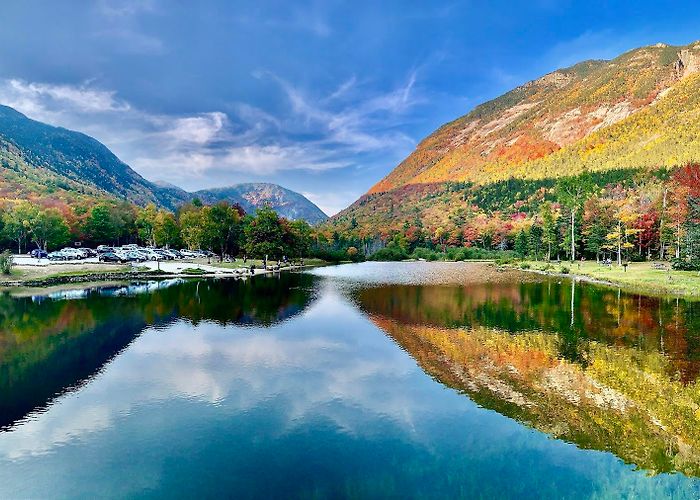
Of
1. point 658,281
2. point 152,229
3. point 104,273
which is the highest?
point 152,229

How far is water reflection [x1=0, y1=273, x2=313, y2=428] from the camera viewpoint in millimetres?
18578

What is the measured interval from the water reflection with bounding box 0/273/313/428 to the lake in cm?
19

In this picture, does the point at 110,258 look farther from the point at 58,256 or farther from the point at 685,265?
the point at 685,265

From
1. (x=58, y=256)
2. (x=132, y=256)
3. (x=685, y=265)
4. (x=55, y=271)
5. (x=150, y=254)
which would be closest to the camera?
(x=685, y=265)

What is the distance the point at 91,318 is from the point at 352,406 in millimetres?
25710

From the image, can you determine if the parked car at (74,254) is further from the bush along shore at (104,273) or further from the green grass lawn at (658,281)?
the green grass lawn at (658,281)

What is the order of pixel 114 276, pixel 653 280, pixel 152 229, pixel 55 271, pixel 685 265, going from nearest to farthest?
1. pixel 653 280
2. pixel 685 265
3. pixel 55 271
4. pixel 114 276
5. pixel 152 229

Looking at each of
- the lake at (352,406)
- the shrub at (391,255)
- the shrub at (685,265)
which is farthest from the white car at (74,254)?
the shrub at (685,265)

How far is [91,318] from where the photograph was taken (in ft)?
107

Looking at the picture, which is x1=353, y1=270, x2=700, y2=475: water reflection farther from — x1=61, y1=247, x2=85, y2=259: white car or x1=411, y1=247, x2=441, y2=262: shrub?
x1=411, y1=247, x2=441, y2=262: shrub

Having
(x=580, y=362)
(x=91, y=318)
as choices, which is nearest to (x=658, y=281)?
(x=580, y=362)

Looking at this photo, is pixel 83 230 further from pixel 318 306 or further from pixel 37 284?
pixel 318 306

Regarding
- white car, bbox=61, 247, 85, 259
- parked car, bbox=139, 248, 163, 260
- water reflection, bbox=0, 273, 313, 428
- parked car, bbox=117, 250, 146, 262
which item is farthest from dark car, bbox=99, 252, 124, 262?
water reflection, bbox=0, 273, 313, 428

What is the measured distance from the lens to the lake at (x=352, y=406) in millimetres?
11391
